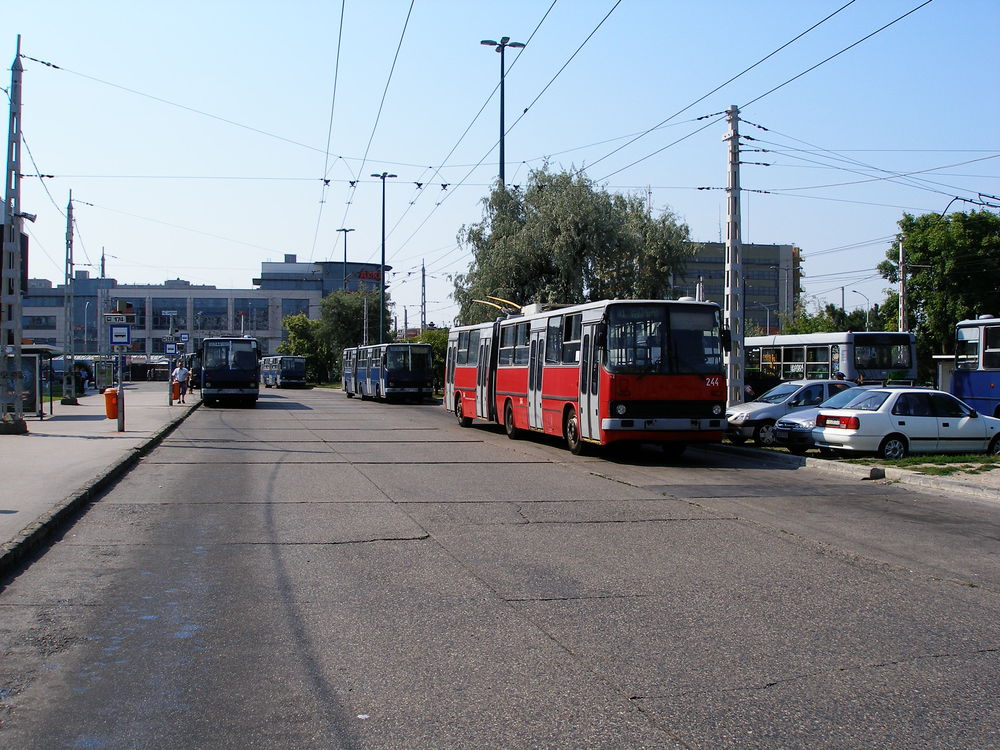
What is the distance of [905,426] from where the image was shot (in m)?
17.0

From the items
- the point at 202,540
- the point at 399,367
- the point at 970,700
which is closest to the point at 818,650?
the point at 970,700

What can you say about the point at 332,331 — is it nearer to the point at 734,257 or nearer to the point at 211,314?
the point at 211,314

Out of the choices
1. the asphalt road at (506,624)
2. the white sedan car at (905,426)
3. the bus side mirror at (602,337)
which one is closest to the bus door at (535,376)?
the bus side mirror at (602,337)

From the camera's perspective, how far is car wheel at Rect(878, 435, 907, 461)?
55.6 feet

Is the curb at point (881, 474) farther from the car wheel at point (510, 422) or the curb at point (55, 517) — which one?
the curb at point (55, 517)

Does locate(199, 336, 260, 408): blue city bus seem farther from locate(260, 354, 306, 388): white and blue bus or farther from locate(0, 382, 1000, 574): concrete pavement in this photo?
locate(260, 354, 306, 388): white and blue bus

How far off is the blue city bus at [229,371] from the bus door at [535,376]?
69.6 feet

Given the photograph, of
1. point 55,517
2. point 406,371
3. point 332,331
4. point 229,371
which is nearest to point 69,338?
point 229,371

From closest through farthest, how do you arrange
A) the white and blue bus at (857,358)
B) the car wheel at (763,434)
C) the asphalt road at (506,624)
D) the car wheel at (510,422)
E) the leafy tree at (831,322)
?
the asphalt road at (506,624) < the car wheel at (763,434) < the car wheel at (510,422) < the white and blue bus at (857,358) < the leafy tree at (831,322)

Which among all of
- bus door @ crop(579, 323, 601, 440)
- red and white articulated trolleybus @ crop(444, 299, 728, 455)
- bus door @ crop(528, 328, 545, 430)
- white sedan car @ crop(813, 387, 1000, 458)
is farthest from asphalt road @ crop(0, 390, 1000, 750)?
bus door @ crop(528, 328, 545, 430)

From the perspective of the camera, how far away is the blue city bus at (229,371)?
40.4 meters

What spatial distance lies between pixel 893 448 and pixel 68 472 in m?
13.6

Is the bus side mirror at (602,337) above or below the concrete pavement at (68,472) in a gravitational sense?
above

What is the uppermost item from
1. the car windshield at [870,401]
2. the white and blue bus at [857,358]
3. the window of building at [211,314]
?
the window of building at [211,314]
